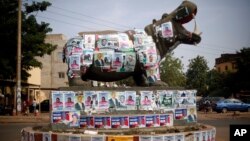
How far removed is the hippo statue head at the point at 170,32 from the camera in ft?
38.6

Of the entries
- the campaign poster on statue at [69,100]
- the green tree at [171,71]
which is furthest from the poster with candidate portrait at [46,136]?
the green tree at [171,71]

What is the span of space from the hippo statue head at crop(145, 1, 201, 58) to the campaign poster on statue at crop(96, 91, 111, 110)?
2428 millimetres

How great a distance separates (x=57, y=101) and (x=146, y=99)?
2.43 meters

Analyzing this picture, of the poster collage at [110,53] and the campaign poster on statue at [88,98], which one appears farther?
the poster collage at [110,53]

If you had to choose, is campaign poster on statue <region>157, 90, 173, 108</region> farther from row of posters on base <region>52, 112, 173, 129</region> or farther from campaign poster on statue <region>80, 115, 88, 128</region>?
campaign poster on statue <region>80, 115, 88, 128</region>

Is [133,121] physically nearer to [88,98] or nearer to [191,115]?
[88,98]

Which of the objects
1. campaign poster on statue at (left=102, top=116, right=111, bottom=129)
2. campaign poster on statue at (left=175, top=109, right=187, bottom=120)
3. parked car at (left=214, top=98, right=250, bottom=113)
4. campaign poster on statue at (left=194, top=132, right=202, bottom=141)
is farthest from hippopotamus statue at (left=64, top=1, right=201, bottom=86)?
parked car at (left=214, top=98, right=250, bottom=113)

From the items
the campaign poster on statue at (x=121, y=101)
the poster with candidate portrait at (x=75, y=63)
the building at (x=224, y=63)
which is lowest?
the campaign poster on statue at (x=121, y=101)

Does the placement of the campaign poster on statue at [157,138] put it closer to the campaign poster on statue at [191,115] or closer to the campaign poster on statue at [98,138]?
the campaign poster on statue at [98,138]

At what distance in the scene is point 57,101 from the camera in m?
10.0

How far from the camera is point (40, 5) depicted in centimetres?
2786

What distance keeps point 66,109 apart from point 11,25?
1800cm

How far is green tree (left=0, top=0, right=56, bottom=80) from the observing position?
2658cm

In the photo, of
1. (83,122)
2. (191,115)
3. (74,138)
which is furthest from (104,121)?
(191,115)
